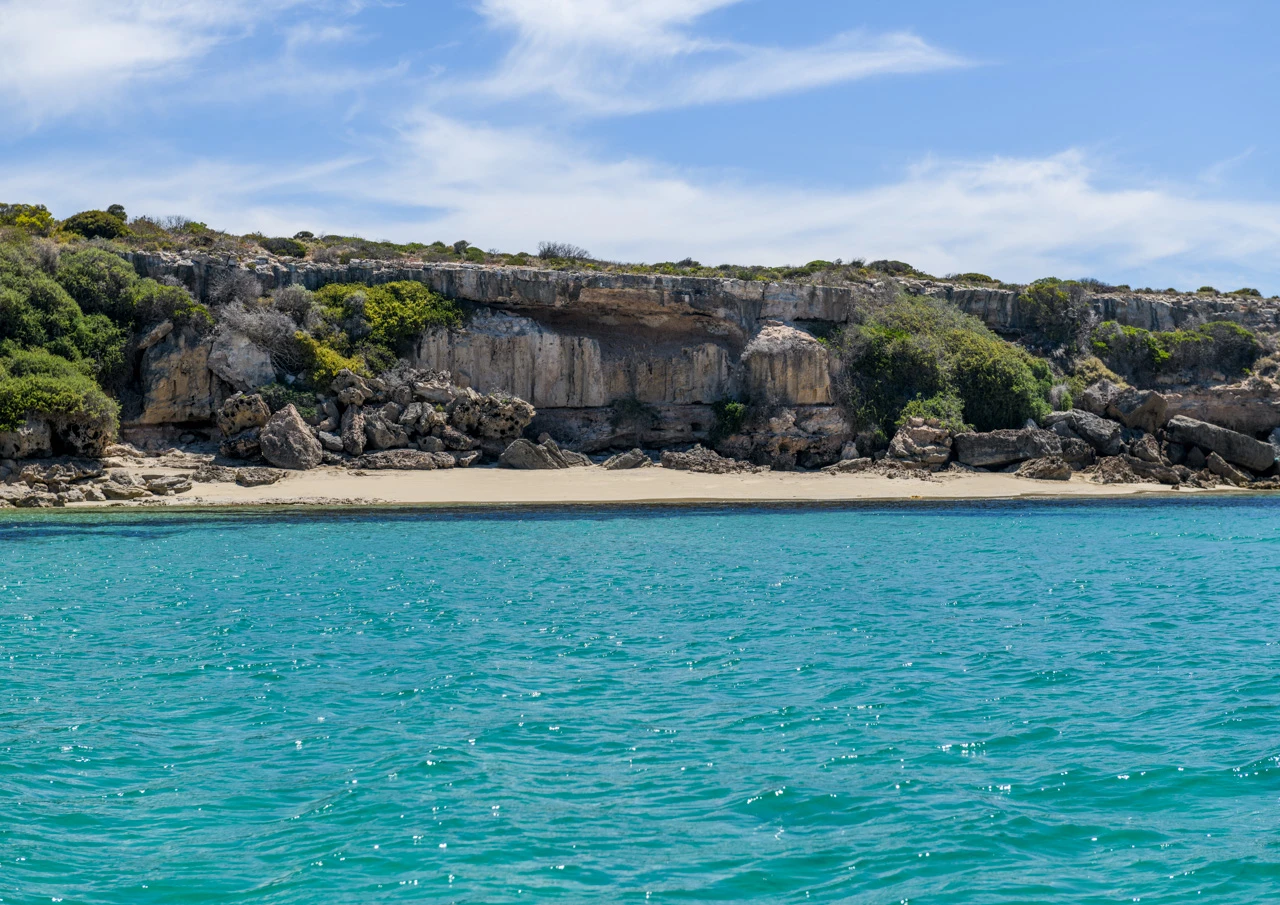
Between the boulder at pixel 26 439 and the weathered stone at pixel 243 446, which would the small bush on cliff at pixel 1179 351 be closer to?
the weathered stone at pixel 243 446

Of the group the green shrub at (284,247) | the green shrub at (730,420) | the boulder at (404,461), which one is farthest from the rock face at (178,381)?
the green shrub at (730,420)

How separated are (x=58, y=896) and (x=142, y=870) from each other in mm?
423

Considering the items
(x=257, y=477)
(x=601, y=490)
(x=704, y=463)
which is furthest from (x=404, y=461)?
(x=704, y=463)

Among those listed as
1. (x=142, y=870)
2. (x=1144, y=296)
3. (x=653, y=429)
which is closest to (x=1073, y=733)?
(x=142, y=870)

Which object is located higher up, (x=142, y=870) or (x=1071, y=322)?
(x=1071, y=322)

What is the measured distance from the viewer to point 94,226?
4059cm

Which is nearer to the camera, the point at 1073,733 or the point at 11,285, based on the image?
the point at 1073,733

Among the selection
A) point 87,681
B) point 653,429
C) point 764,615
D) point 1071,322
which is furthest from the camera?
point 1071,322

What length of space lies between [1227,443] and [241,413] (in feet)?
109

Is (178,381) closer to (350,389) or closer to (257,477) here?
(350,389)

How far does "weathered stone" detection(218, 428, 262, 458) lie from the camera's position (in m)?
31.9

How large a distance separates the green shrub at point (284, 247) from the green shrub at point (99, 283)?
813 cm

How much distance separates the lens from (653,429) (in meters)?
38.0

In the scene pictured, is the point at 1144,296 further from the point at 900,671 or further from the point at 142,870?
the point at 142,870
